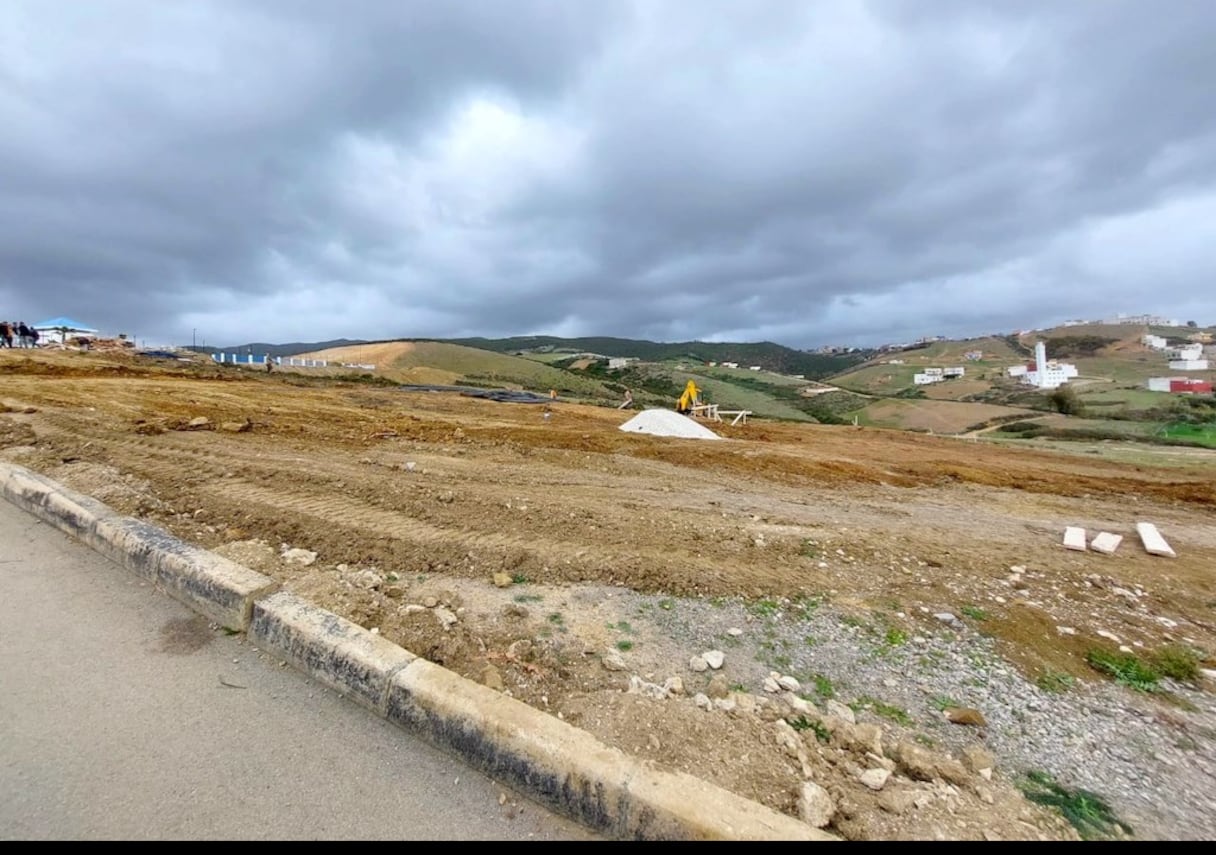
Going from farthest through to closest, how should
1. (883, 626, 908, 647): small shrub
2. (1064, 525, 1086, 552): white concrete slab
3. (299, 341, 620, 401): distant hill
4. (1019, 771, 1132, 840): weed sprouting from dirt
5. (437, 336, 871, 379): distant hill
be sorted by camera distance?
(437, 336, 871, 379): distant hill
(299, 341, 620, 401): distant hill
(1064, 525, 1086, 552): white concrete slab
(883, 626, 908, 647): small shrub
(1019, 771, 1132, 840): weed sprouting from dirt

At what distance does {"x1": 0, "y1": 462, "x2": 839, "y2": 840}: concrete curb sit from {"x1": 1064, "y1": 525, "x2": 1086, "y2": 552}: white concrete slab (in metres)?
6.28

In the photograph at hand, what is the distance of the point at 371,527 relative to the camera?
5.09m

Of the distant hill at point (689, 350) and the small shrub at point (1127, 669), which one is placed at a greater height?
the distant hill at point (689, 350)

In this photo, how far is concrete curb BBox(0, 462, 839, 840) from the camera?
1.94 m

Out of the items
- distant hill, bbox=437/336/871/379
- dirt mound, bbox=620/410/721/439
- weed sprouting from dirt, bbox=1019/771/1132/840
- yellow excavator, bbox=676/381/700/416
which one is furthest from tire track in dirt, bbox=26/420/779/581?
distant hill, bbox=437/336/871/379

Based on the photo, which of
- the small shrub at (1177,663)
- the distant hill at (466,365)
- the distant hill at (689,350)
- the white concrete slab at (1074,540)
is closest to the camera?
the small shrub at (1177,663)

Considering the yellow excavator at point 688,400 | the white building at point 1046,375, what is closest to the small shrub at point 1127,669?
the yellow excavator at point 688,400

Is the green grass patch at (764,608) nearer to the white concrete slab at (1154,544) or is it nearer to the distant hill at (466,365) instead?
the white concrete slab at (1154,544)

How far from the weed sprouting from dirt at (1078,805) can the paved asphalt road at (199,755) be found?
6.35 ft

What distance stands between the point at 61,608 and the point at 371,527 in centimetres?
208

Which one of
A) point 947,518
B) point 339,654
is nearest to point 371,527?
point 339,654

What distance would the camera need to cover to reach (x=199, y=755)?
7.63 ft

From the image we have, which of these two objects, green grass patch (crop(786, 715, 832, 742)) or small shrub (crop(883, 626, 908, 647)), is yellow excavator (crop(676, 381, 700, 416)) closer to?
small shrub (crop(883, 626, 908, 647))

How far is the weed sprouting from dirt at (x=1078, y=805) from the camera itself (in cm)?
209
